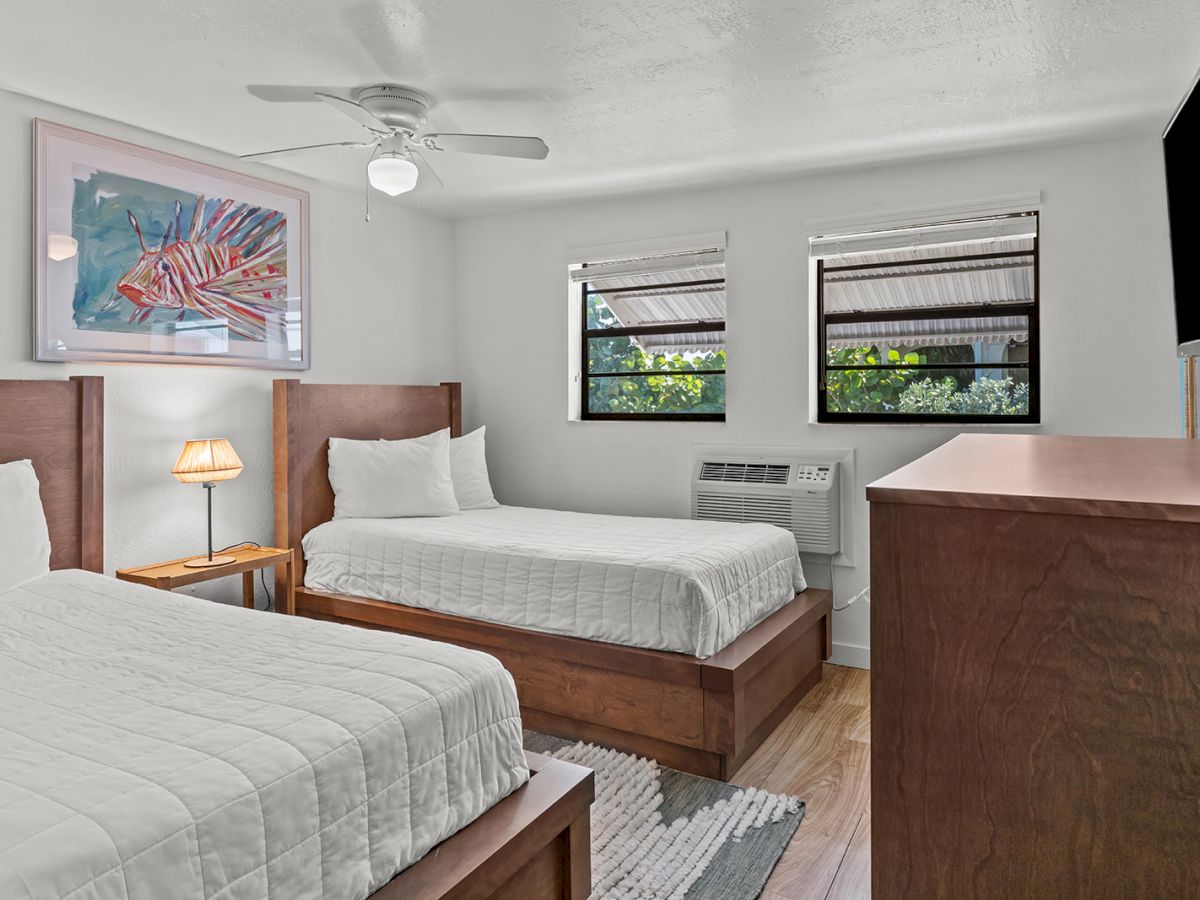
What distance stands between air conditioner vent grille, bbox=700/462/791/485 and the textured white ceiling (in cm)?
146

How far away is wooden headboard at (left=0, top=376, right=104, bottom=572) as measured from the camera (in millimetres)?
2693

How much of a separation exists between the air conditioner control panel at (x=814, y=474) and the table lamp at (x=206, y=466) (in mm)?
2538

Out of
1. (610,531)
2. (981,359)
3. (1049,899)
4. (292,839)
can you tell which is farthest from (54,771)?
(981,359)

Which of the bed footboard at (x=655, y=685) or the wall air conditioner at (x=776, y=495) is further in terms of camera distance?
the wall air conditioner at (x=776, y=495)

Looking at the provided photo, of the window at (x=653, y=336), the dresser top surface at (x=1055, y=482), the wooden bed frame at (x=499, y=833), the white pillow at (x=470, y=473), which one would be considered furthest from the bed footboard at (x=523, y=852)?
the window at (x=653, y=336)

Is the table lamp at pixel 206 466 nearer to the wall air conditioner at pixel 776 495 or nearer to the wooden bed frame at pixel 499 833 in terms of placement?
the wooden bed frame at pixel 499 833

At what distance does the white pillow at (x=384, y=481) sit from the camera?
Answer: 148 inches

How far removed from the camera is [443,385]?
4562 mm

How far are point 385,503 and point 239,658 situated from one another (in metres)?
2.11

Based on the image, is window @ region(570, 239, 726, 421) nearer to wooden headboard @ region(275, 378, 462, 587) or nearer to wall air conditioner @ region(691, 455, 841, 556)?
wall air conditioner @ region(691, 455, 841, 556)

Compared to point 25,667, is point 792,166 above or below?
above

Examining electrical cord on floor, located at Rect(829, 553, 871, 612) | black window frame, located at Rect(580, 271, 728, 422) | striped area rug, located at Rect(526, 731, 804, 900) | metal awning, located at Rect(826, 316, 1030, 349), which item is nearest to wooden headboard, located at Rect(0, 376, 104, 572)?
striped area rug, located at Rect(526, 731, 804, 900)

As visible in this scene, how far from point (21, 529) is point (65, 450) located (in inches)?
19.6

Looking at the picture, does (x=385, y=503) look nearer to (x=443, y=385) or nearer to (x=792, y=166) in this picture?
(x=443, y=385)
